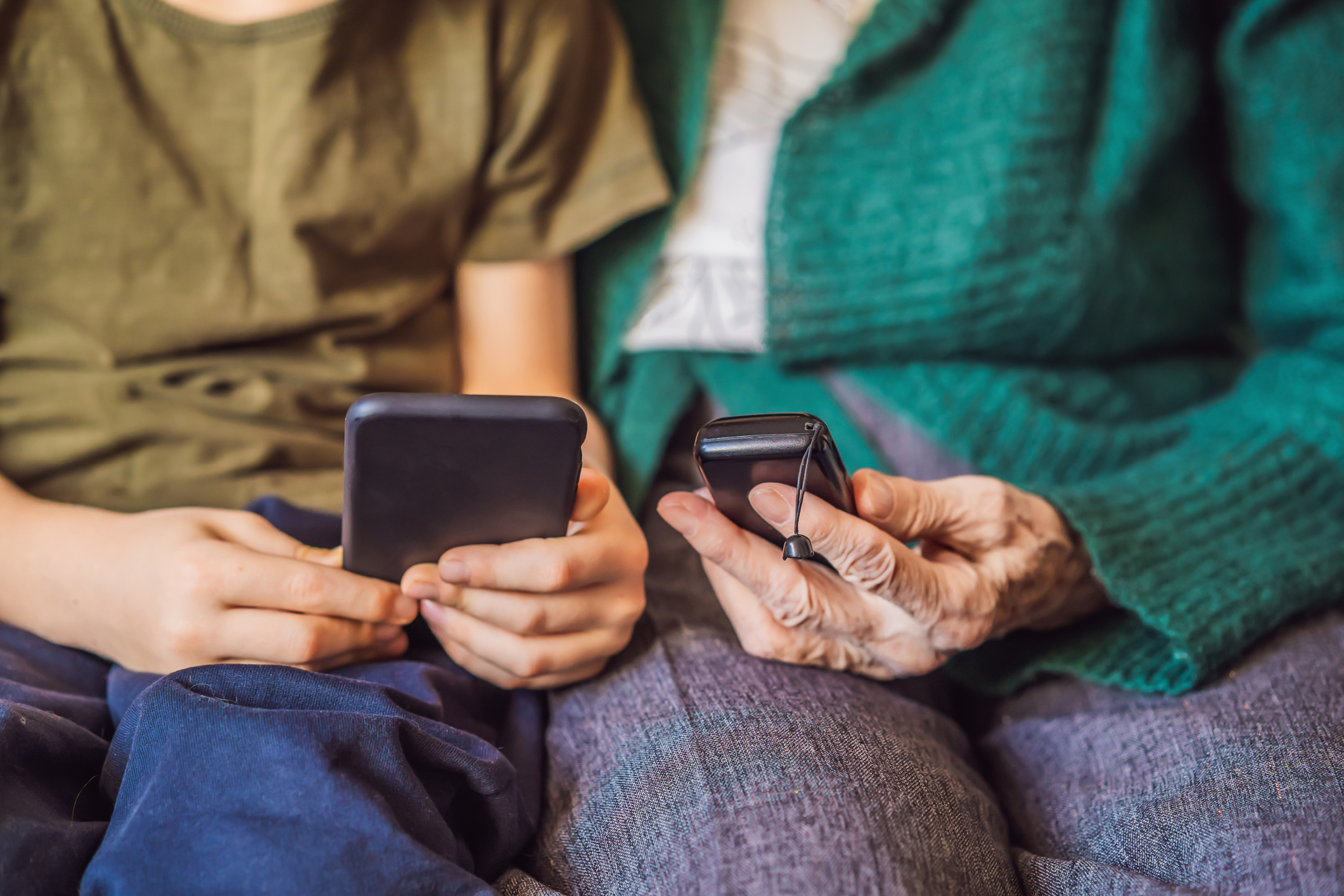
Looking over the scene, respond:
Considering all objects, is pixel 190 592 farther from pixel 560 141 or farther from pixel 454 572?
pixel 560 141

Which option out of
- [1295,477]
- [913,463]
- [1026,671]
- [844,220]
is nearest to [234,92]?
[844,220]

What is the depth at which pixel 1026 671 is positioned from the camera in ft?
2.04

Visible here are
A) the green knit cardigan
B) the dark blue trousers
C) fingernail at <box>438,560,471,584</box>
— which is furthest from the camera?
the green knit cardigan

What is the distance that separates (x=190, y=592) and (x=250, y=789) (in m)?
0.12

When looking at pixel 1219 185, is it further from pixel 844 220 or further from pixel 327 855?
pixel 327 855

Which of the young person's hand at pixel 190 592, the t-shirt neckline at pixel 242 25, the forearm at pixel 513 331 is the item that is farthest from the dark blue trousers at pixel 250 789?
the t-shirt neckline at pixel 242 25

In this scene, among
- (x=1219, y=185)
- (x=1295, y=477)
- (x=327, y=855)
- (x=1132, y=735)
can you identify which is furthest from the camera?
(x=1219, y=185)

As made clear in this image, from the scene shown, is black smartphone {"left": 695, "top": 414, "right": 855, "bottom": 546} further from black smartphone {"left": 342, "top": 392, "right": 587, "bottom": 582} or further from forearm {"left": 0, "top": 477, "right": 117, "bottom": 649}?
forearm {"left": 0, "top": 477, "right": 117, "bottom": 649}

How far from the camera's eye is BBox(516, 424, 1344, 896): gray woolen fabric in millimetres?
433

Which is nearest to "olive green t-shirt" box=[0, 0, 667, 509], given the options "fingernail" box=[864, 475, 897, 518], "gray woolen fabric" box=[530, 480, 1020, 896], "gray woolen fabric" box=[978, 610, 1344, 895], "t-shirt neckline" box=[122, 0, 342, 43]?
"t-shirt neckline" box=[122, 0, 342, 43]

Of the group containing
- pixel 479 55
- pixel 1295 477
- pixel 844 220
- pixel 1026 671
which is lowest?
pixel 1026 671

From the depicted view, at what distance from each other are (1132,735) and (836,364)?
0.34 m

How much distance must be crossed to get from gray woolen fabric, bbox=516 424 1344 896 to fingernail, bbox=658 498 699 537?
0.35ft

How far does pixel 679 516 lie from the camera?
0.47 meters
